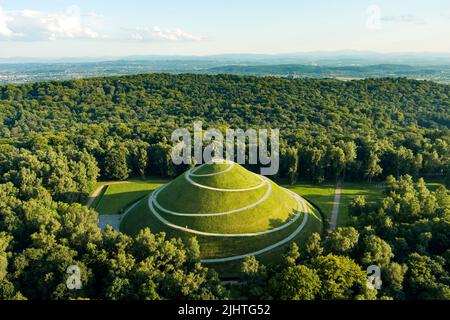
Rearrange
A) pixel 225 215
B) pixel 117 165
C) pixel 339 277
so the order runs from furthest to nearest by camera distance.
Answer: pixel 117 165
pixel 225 215
pixel 339 277

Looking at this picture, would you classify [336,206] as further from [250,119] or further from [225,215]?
[250,119]

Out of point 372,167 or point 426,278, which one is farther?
point 372,167

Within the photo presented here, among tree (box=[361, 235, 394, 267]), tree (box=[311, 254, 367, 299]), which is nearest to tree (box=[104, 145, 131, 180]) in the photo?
tree (box=[311, 254, 367, 299])

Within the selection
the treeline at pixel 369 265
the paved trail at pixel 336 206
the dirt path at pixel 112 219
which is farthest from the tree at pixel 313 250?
the dirt path at pixel 112 219

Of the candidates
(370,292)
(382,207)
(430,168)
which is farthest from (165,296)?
(430,168)

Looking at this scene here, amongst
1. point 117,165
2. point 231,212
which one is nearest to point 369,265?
point 231,212

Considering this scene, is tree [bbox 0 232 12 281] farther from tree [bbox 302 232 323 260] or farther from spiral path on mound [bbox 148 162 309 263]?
tree [bbox 302 232 323 260]

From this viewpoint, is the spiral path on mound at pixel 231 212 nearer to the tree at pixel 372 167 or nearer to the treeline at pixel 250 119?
the treeline at pixel 250 119
